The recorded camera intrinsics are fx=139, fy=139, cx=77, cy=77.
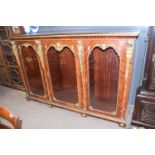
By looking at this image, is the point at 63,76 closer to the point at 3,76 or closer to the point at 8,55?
the point at 8,55

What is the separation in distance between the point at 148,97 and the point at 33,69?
175 cm

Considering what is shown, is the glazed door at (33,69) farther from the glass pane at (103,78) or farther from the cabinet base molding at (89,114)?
the glass pane at (103,78)

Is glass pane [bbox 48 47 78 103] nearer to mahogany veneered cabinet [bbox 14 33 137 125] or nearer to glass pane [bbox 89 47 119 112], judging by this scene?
mahogany veneered cabinet [bbox 14 33 137 125]

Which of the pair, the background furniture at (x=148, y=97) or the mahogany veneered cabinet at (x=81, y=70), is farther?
the mahogany veneered cabinet at (x=81, y=70)

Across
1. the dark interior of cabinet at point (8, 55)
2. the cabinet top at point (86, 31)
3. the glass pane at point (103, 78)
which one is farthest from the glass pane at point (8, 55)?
the glass pane at point (103, 78)

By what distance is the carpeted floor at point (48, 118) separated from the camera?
1945 mm

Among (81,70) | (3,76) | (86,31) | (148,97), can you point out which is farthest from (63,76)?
(3,76)

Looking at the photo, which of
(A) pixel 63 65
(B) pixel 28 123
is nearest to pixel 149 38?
(A) pixel 63 65

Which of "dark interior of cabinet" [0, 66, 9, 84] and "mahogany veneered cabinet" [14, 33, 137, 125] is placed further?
"dark interior of cabinet" [0, 66, 9, 84]

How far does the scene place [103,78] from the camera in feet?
6.62

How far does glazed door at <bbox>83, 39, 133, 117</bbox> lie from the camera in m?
1.63

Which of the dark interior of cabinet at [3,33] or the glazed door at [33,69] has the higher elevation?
the dark interior of cabinet at [3,33]

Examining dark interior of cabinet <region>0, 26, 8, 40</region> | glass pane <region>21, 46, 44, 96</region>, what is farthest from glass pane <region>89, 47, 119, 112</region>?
dark interior of cabinet <region>0, 26, 8, 40</region>
